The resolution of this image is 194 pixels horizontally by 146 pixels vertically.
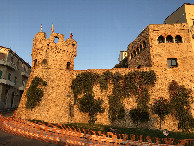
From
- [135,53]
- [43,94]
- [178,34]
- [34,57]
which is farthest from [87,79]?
[178,34]

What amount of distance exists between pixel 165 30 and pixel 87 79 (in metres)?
14.3

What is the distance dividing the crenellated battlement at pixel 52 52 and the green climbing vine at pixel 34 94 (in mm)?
2584

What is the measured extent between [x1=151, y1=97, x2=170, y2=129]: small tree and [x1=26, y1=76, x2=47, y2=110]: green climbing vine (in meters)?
14.7

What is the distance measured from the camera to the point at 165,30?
72.8 feet

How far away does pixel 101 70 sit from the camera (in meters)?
20.6

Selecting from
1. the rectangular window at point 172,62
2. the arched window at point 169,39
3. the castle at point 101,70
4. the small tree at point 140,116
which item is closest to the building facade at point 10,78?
the castle at point 101,70

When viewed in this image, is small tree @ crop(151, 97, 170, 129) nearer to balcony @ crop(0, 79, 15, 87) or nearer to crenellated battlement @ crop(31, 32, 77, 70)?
crenellated battlement @ crop(31, 32, 77, 70)

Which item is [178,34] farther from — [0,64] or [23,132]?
[0,64]

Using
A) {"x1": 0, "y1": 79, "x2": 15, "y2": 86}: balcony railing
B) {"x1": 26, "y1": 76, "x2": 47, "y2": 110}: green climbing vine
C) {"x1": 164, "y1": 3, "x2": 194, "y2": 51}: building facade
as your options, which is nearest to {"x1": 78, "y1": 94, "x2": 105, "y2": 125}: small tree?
{"x1": 26, "y1": 76, "x2": 47, "y2": 110}: green climbing vine

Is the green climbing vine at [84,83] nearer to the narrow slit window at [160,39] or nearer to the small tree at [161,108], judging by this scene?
the small tree at [161,108]

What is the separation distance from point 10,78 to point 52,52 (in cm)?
1558

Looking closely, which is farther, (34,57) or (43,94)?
(34,57)

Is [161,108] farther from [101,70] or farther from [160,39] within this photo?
[160,39]

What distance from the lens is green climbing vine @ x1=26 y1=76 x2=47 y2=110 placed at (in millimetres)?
17812
